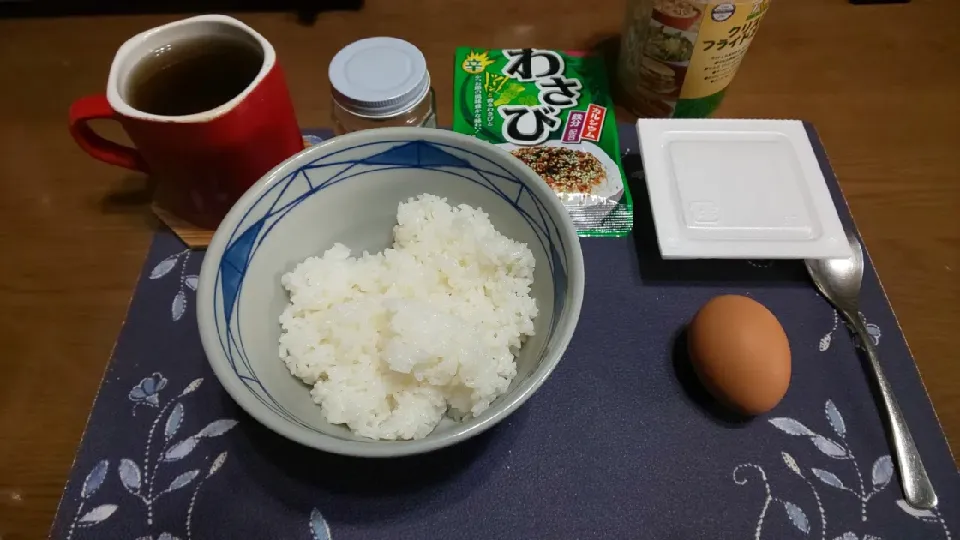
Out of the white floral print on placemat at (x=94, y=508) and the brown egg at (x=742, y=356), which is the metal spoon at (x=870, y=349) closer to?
the brown egg at (x=742, y=356)

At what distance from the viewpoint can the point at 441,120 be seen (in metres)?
1.39

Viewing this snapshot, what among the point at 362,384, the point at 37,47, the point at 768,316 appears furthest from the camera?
the point at 37,47

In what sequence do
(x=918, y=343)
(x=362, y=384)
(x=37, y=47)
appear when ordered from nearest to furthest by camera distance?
(x=362, y=384), (x=918, y=343), (x=37, y=47)

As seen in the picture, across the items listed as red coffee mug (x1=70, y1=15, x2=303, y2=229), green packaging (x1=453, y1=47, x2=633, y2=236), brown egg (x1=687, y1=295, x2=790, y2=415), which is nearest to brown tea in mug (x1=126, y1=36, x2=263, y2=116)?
red coffee mug (x1=70, y1=15, x2=303, y2=229)

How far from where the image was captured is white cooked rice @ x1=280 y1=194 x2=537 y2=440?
0.87 metres

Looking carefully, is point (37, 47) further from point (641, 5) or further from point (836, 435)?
point (836, 435)

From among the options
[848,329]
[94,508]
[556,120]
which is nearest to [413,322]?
[94,508]

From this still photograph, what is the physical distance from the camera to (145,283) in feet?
3.76

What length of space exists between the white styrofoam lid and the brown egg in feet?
0.49

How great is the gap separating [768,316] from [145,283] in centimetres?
115

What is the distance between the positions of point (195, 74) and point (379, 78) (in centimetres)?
33

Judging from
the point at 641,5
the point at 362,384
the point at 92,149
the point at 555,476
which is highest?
the point at 641,5

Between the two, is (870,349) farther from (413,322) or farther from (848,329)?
(413,322)

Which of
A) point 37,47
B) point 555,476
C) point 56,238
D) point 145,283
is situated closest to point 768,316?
point 555,476
